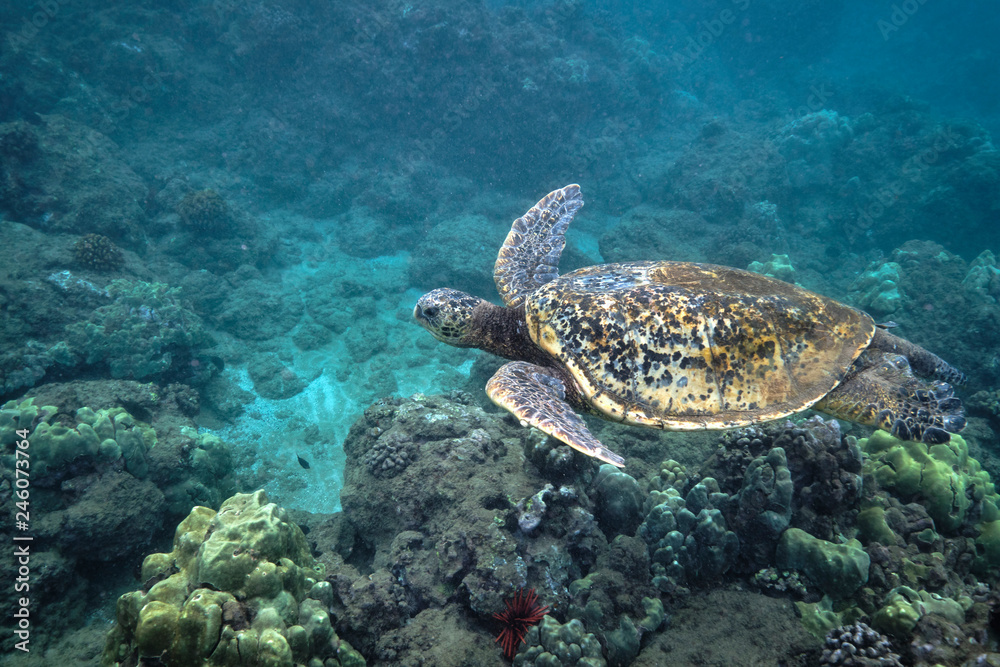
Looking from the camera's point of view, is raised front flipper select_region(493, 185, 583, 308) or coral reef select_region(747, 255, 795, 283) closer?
raised front flipper select_region(493, 185, 583, 308)

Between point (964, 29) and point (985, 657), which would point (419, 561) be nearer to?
point (985, 657)

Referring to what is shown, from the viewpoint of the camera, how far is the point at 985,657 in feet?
7.17

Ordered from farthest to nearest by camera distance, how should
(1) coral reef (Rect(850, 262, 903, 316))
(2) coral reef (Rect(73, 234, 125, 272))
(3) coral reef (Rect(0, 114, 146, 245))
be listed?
(3) coral reef (Rect(0, 114, 146, 245))
(1) coral reef (Rect(850, 262, 903, 316))
(2) coral reef (Rect(73, 234, 125, 272))

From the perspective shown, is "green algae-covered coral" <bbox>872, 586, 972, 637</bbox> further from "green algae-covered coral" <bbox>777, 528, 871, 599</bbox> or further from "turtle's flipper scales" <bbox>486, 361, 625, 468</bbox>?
"turtle's flipper scales" <bbox>486, 361, 625, 468</bbox>

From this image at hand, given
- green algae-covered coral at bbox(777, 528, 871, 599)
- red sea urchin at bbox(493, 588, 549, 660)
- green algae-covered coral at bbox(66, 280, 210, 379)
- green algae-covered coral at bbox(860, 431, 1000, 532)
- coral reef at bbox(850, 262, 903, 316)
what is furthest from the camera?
coral reef at bbox(850, 262, 903, 316)

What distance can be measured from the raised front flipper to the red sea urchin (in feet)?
10.8

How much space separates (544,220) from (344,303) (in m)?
8.21

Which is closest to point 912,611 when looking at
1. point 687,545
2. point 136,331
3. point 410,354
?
point 687,545

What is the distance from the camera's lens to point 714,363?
11.5 feet

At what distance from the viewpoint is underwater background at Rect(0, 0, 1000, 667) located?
314 cm

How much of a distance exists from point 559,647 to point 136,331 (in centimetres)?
1011

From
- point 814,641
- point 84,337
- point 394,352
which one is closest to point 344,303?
point 394,352

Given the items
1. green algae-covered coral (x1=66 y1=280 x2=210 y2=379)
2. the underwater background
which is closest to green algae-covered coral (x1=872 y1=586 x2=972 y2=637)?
the underwater background

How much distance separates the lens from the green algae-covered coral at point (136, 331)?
786 centimetres
